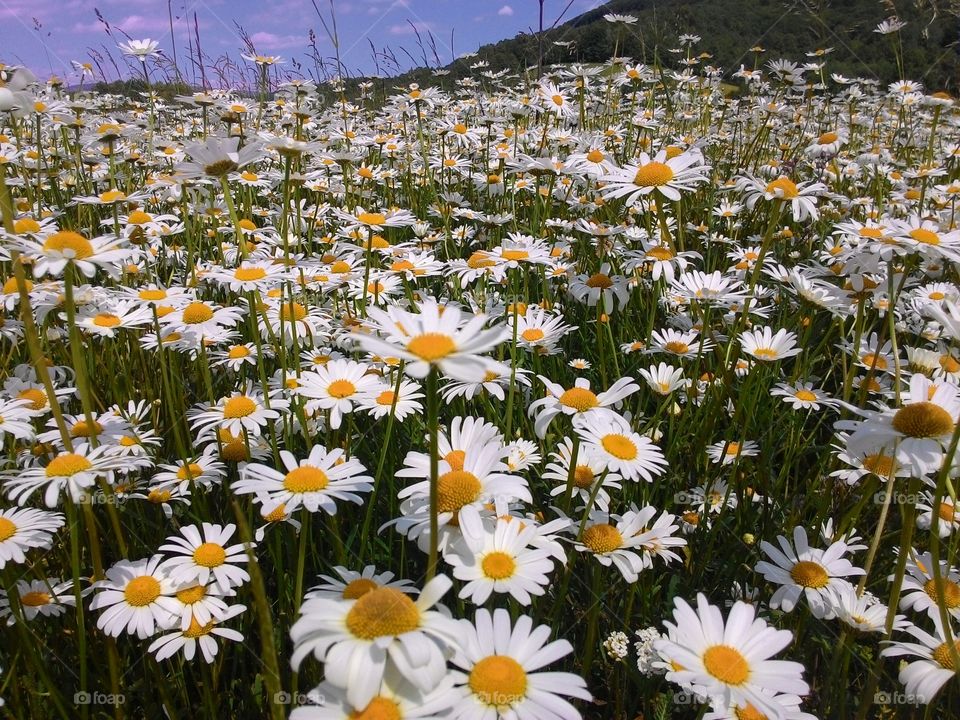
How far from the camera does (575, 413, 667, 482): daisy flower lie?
1507 millimetres

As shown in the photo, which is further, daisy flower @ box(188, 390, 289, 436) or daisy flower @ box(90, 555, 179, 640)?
daisy flower @ box(188, 390, 289, 436)

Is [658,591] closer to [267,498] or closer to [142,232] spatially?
[267,498]

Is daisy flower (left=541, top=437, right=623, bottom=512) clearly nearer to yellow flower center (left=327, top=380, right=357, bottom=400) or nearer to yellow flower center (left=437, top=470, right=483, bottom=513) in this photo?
yellow flower center (left=437, top=470, right=483, bottom=513)

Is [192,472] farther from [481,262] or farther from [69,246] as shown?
[481,262]

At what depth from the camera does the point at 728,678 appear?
1.08 metres

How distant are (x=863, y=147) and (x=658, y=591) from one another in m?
7.39

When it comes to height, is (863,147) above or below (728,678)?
above

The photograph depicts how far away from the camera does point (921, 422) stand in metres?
1.19

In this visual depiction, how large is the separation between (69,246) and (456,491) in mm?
1023

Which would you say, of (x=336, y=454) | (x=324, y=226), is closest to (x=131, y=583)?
(x=336, y=454)

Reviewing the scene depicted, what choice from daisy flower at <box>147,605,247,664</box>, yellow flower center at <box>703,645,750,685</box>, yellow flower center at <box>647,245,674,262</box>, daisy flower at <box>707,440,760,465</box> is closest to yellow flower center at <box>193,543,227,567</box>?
daisy flower at <box>147,605,247,664</box>

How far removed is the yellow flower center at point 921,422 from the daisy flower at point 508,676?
0.78m

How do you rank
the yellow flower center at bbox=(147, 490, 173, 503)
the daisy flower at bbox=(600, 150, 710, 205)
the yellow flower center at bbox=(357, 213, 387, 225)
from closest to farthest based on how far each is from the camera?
the yellow flower center at bbox=(147, 490, 173, 503) → the daisy flower at bbox=(600, 150, 710, 205) → the yellow flower center at bbox=(357, 213, 387, 225)

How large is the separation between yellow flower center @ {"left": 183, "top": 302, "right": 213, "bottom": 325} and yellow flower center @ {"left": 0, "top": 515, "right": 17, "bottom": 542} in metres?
0.68
